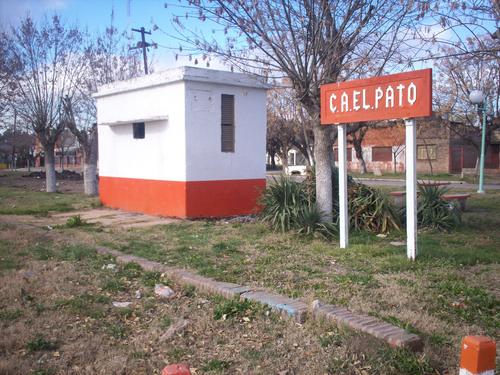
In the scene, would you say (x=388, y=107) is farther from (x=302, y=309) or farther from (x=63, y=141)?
(x=63, y=141)

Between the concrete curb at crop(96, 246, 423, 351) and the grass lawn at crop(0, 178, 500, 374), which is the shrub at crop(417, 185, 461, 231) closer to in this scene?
the grass lawn at crop(0, 178, 500, 374)

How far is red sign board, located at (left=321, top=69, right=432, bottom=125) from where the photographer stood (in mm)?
7051

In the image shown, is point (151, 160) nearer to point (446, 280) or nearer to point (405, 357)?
point (446, 280)

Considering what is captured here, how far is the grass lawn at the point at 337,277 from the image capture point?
13.5 feet

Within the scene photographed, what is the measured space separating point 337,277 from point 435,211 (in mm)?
4844

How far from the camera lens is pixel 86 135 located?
22.1 meters

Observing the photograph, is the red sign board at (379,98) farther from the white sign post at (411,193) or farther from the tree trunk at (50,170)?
the tree trunk at (50,170)

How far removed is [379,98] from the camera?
25.0 ft

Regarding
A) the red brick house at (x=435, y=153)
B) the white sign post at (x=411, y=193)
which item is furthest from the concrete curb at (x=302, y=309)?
the red brick house at (x=435, y=153)

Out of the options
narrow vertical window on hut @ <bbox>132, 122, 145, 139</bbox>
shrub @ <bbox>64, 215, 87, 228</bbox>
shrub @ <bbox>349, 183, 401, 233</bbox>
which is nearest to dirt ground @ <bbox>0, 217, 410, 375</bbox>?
shrub @ <bbox>349, 183, 401, 233</bbox>

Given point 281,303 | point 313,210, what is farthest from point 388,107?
point 281,303

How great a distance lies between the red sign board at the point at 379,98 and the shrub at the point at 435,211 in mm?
3275

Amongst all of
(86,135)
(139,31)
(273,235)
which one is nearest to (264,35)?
(273,235)

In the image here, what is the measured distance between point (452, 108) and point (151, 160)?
2105cm
